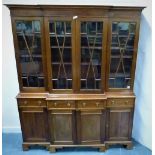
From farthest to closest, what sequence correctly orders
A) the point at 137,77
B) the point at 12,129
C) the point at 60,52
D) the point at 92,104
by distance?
1. the point at 12,129
2. the point at 137,77
3. the point at 92,104
4. the point at 60,52

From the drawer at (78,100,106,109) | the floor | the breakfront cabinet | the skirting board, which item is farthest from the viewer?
the skirting board

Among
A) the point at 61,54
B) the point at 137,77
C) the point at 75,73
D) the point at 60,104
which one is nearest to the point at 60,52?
the point at 61,54

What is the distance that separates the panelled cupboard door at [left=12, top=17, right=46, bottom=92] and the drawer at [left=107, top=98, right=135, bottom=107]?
35.6 inches

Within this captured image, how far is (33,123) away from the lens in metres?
2.58

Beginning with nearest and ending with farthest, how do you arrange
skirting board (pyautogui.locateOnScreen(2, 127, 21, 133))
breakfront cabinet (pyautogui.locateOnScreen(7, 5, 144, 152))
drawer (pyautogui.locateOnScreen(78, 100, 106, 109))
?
breakfront cabinet (pyautogui.locateOnScreen(7, 5, 144, 152)) < drawer (pyautogui.locateOnScreen(78, 100, 106, 109)) < skirting board (pyautogui.locateOnScreen(2, 127, 21, 133))

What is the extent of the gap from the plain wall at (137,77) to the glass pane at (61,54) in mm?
511

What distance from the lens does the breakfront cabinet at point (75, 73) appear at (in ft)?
7.26

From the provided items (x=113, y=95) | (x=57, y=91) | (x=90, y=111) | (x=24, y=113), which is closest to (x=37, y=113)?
(x=24, y=113)

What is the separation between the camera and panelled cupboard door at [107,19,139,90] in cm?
227

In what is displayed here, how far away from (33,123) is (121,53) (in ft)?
4.93

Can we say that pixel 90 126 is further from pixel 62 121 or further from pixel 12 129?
pixel 12 129

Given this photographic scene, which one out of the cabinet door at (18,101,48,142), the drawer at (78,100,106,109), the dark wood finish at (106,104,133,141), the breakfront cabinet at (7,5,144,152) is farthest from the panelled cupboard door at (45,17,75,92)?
the dark wood finish at (106,104,133,141)

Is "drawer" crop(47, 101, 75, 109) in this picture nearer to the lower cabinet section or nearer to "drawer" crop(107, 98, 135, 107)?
the lower cabinet section

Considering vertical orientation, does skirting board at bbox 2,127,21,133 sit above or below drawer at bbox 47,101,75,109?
below
